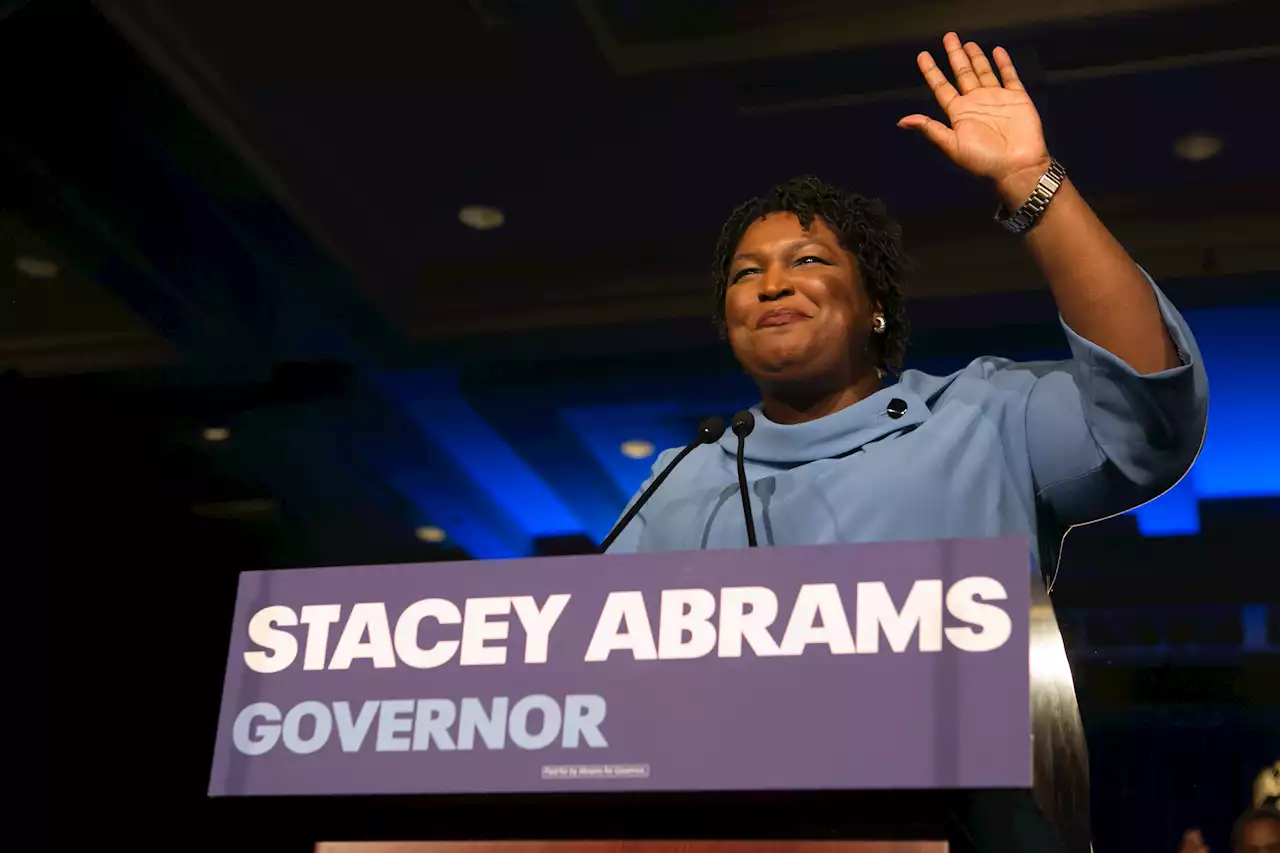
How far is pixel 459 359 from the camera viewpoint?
175 inches

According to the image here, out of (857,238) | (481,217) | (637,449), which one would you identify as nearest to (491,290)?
(481,217)

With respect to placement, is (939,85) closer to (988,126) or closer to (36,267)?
(988,126)

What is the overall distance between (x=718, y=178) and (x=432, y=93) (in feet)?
→ 2.25

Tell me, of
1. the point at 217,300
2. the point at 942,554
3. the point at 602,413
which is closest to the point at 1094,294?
the point at 942,554

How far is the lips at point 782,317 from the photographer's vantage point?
1.42 m

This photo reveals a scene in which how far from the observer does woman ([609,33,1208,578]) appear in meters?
1.20

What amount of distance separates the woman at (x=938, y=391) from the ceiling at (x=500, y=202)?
174 centimetres

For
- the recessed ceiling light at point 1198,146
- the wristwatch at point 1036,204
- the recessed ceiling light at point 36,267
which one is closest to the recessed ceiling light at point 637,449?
the recessed ceiling light at point 36,267

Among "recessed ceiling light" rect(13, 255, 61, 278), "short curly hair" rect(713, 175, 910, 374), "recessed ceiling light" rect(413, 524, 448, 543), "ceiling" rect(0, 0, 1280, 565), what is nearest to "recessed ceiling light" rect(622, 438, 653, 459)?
"ceiling" rect(0, 0, 1280, 565)

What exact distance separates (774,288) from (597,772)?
28.0 inches

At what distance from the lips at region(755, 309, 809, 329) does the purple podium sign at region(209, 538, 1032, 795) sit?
0.60 m

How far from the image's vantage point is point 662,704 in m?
0.81

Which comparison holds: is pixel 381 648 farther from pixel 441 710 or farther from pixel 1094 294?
pixel 1094 294

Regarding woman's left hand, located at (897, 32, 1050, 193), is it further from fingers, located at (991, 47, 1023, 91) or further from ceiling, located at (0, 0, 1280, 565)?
ceiling, located at (0, 0, 1280, 565)
